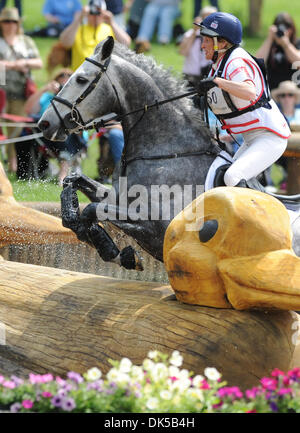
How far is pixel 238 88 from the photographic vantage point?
211 inches

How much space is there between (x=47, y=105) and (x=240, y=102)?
5486mm

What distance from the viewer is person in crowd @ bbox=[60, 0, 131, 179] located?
393 inches

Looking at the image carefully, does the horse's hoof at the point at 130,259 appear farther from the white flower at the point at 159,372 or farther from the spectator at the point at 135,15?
the spectator at the point at 135,15

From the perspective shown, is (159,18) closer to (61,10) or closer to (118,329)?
(61,10)

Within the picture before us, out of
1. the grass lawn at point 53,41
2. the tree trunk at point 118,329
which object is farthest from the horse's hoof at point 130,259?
the grass lawn at point 53,41

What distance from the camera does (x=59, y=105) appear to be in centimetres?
593

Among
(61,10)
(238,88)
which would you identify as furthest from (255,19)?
(238,88)

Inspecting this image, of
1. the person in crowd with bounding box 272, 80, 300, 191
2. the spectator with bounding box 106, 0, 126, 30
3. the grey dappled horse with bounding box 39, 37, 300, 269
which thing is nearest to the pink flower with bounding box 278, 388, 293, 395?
the grey dappled horse with bounding box 39, 37, 300, 269

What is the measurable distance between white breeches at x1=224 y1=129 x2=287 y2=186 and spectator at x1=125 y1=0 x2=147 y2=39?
960 cm

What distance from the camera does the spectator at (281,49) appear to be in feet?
33.9

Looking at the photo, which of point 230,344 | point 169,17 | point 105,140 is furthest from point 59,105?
point 169,17

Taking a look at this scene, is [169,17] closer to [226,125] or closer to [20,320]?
[226,125]

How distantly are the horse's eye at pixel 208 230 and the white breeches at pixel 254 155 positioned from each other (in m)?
1.13

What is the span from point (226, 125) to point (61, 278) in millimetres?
1462
